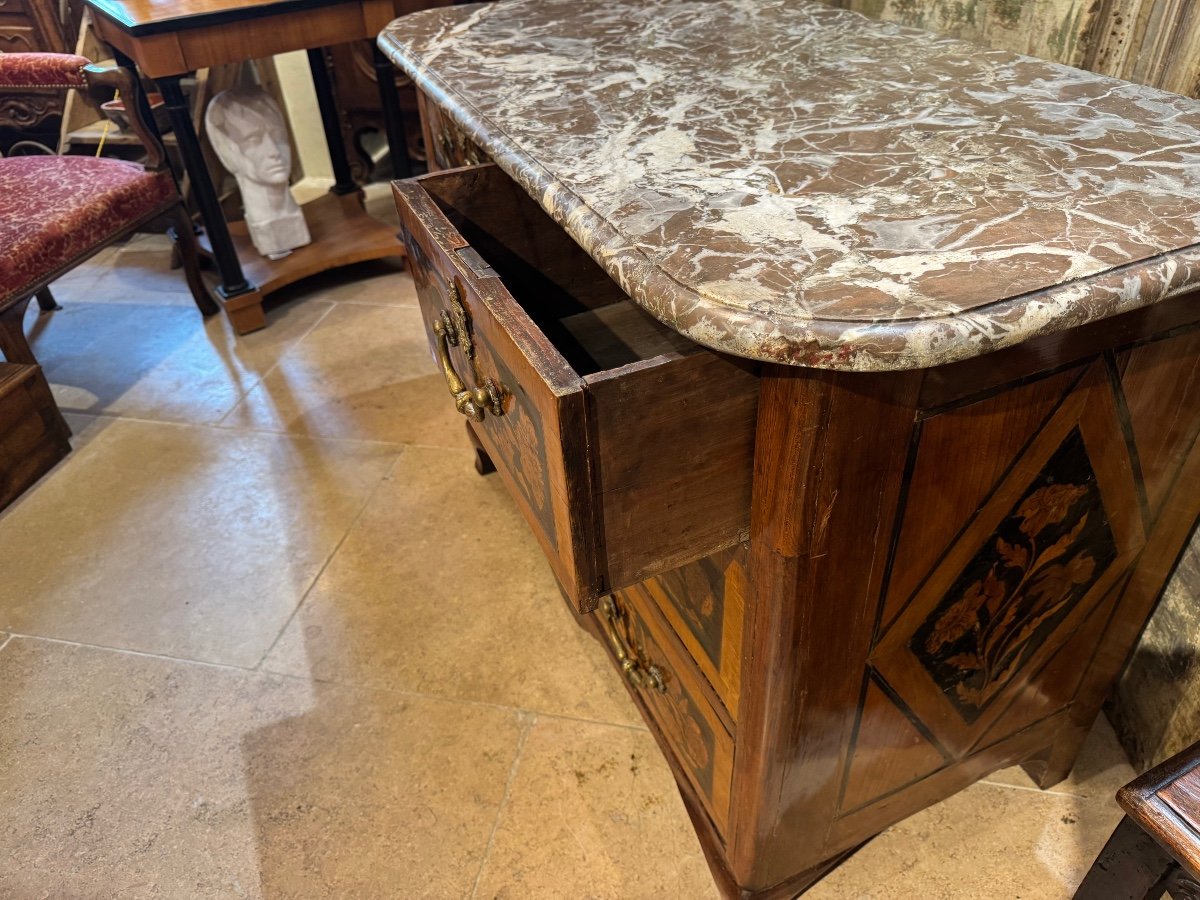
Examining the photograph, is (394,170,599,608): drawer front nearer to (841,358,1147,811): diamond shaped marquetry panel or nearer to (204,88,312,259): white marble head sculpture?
(841,358,1147,811): diamond shaped marquetry panel

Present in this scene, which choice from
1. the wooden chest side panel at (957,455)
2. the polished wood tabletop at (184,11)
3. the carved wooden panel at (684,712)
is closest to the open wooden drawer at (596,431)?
the wooden chest side panel at (957,455)

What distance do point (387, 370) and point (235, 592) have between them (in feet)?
2.58

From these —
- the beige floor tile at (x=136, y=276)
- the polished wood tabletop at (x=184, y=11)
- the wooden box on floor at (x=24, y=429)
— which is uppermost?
the polished wood tabletop at (x=184, y=11)

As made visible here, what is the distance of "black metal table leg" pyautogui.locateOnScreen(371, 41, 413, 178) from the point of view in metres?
2.37

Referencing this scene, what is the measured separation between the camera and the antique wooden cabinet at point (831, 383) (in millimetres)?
595

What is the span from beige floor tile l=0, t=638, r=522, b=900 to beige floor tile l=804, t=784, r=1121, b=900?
1.73 feet

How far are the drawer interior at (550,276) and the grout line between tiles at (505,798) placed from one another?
24.5 inches

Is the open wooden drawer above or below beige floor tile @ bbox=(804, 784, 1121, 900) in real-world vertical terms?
above

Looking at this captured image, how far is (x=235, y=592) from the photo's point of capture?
158 centimetres

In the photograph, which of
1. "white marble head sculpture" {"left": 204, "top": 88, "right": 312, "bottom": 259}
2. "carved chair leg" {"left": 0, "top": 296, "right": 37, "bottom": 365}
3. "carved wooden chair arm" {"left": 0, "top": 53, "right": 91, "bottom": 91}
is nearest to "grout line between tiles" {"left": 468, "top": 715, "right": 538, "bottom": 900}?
"carved chair leg" {"left": 0, "top": 296, "right": 37, "bottom": 365}

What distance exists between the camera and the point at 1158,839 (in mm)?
639

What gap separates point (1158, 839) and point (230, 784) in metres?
1.17

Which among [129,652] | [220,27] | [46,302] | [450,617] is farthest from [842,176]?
[46,302]

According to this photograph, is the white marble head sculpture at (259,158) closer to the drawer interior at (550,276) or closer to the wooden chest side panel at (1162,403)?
the drawer interior at (550,276)
